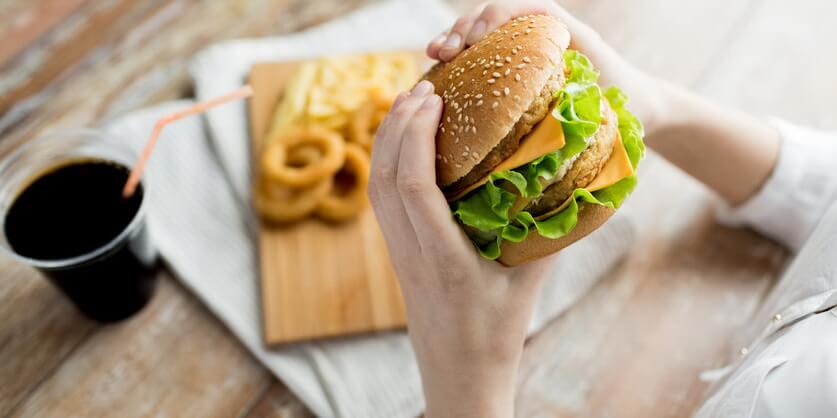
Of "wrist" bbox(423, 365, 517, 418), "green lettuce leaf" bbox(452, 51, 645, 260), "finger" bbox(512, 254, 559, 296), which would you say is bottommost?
"wrist" bbox(423, 365, 517, 418)

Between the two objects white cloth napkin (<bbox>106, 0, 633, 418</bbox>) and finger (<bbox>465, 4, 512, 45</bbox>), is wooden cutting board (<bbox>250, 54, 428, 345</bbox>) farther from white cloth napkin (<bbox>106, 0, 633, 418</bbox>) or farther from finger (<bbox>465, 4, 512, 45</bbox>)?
finger (<bbox>465, 4, 512, 45</bbox>)

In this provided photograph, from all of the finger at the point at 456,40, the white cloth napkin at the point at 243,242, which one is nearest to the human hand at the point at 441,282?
the finger at the point at 456,40

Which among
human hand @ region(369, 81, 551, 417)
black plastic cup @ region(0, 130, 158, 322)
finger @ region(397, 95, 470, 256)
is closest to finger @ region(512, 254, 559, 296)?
human hand @ region(369, 81, 551, 417)

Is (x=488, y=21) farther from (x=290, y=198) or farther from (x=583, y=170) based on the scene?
(x=290, y=198)

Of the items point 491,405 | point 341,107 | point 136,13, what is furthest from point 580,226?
point 136,13

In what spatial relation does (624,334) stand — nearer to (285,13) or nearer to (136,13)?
(285,13)

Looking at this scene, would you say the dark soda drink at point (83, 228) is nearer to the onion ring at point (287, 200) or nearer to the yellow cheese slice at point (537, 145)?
the onion ring at point (287, 200)

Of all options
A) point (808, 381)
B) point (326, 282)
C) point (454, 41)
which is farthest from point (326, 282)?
point (808, 381)
